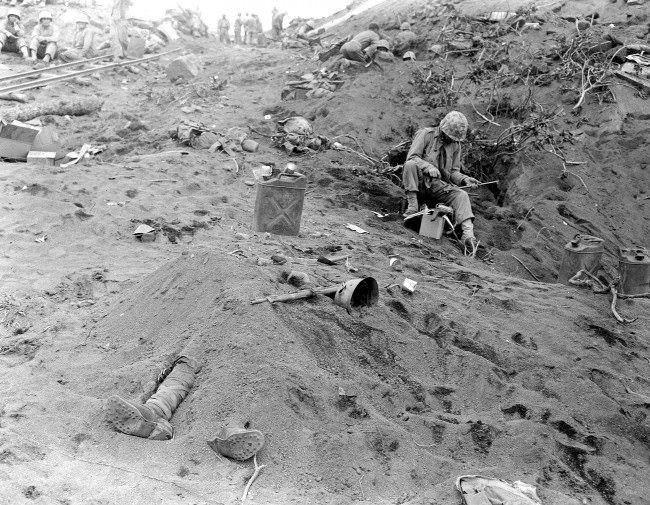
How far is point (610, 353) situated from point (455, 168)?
10.5 ft

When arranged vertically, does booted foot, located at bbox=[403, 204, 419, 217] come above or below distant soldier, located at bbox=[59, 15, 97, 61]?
below

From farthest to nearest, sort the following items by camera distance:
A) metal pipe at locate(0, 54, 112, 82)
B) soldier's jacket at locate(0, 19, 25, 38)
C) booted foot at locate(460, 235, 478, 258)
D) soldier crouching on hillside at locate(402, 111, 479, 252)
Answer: soldier's jacket at locate(0, 19, 25, 38), metal pipe at locate(0, 54, 112, 82), soldier crouching on hillside at locate(402, 111, 479, 252), booted foot at locate(460, 235, 478, 258)

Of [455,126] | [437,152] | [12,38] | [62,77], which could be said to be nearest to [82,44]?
[12,38]

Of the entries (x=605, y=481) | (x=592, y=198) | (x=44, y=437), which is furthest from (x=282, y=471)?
(x=592, y=198)

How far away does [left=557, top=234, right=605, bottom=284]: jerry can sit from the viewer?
572 centimetres

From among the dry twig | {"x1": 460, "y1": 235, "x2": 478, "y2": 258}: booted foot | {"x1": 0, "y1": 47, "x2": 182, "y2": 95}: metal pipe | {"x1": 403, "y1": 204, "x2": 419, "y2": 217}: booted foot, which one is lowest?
{"x1": 460, "y1": 235, "x2": 478, "y2": 258}: booted foot

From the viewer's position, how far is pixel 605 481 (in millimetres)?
3293

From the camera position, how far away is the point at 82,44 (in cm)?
1670

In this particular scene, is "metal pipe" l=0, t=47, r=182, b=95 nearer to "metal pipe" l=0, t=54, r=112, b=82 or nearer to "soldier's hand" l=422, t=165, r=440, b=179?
"metal pipe" l=0, t=54, r=112, b=82

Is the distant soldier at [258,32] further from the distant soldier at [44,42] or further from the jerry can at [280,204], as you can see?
the jerry can at [280,204]

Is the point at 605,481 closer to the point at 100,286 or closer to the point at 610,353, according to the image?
the point at 610,353

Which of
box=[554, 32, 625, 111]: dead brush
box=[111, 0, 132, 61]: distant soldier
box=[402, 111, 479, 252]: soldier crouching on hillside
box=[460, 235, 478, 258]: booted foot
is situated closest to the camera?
box=[460, 235, 478, 258]: booted foot

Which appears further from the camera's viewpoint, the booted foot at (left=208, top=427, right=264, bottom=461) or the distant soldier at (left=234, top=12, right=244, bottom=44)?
the distant soldier at (left=234, top=12, right=244, bottom=44)

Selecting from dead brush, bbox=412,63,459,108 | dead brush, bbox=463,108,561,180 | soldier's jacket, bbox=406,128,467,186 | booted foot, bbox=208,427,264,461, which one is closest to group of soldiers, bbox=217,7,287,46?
dead brush, bbox=412,63,459,108
